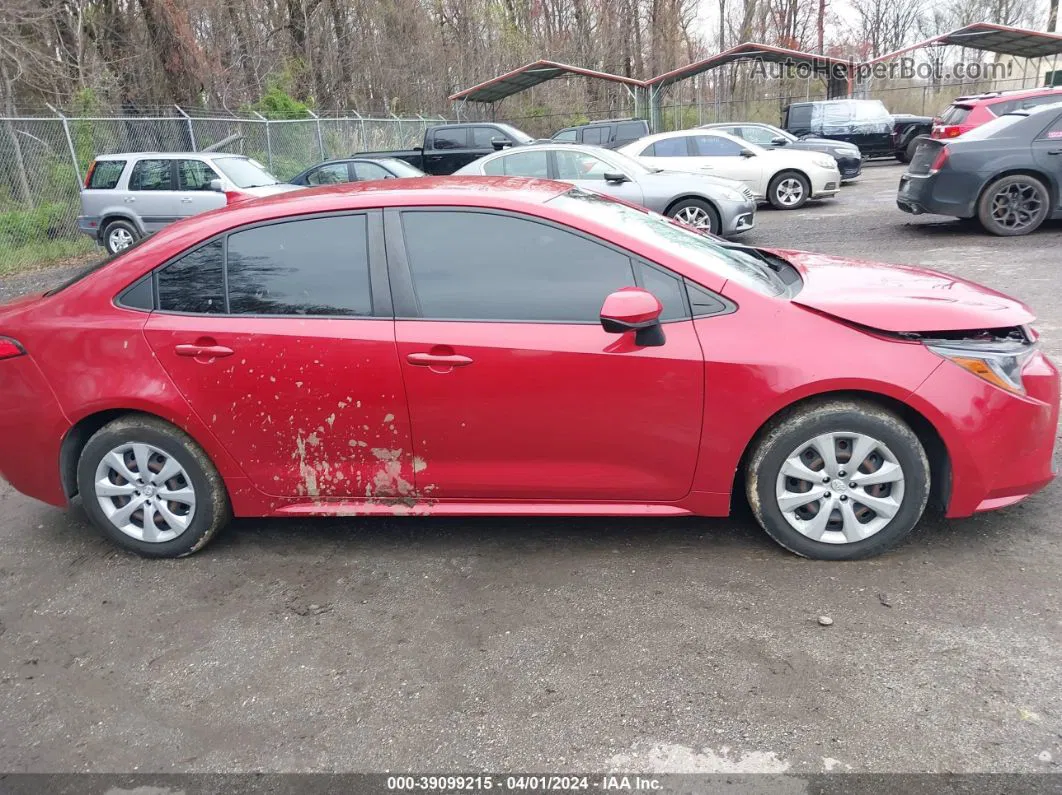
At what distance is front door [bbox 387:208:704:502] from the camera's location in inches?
127

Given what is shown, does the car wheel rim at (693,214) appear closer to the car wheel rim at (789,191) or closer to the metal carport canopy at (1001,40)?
the car wheel rim at (789,191)

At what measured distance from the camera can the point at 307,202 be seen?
3576mm

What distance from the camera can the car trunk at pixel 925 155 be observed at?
1024 centimetres

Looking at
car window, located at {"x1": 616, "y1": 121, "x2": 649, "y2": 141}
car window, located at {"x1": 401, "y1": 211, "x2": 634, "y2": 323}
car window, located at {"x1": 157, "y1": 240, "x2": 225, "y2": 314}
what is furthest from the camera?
car window, located at {"x1": 616, "y1": 121, "x2": 649, "y2": 141}

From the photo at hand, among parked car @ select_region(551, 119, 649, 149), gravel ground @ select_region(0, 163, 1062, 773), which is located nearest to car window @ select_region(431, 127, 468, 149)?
parked car @ select_region(551, 119, 649, 149)

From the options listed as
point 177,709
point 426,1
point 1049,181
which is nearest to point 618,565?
point 177,709

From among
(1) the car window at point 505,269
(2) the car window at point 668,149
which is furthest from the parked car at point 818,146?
(1) the car window at point 505,269

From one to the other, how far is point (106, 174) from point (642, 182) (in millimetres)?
8713

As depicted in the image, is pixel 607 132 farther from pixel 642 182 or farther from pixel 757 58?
pixel 757 58

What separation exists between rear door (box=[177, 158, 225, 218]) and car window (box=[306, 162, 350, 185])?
2.28 meters

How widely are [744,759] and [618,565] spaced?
3.77 feet

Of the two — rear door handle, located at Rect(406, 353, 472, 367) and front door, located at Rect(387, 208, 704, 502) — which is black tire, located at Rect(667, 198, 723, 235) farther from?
rear door handle, located at Rect(406, 353, 472, 367)

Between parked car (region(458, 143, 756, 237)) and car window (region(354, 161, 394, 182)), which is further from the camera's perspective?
car window (region(354, 161, 394, 182))

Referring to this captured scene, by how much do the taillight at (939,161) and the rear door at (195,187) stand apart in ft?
33.5
